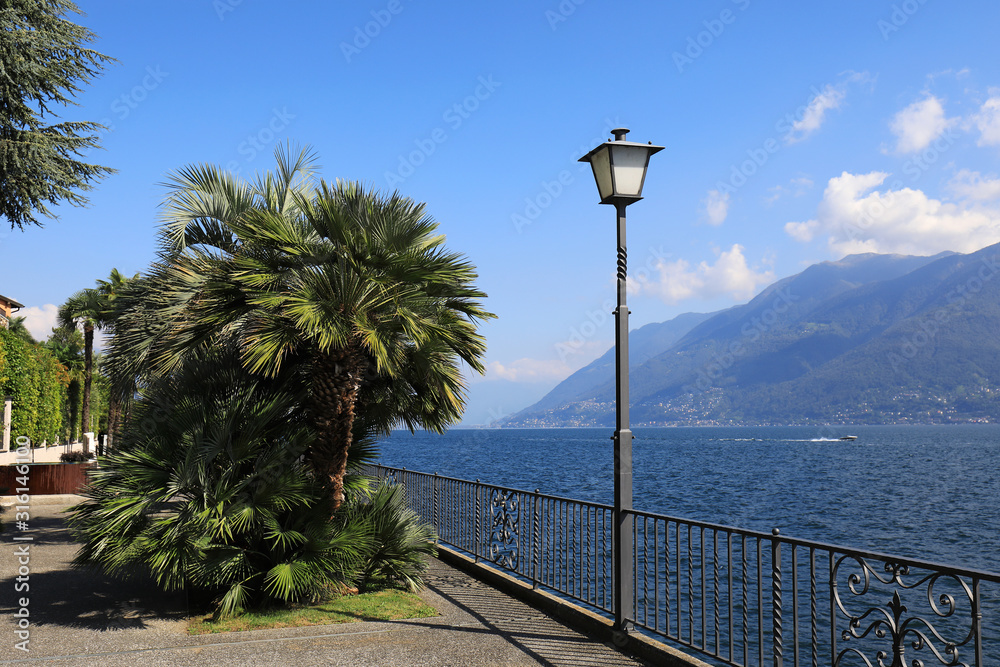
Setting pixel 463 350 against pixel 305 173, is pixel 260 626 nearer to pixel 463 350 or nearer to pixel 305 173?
pixel 463 350

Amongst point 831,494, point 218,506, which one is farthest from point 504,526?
point 831,494

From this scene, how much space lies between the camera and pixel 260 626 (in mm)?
6332

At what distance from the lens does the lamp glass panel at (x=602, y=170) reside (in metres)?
5.97

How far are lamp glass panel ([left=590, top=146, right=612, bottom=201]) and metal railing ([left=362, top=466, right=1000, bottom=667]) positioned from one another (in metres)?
2.60

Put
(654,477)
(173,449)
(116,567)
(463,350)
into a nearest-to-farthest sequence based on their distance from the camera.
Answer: (116,567), (173,449), (463,350), (654,477)

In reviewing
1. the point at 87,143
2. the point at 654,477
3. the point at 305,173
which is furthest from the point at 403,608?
the point at 654,477

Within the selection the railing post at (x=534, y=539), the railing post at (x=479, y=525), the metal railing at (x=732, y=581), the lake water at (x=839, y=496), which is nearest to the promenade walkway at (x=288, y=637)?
the railing post at (x=534, y=539)

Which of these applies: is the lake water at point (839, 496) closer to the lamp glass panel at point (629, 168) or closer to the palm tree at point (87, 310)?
the lamp glass panel at point (629, 168)

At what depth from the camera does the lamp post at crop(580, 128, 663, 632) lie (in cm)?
572

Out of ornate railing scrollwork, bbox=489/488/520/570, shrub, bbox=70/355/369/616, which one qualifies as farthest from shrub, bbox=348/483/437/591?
ornate railing scrollwork, bbox=489/488/520/570

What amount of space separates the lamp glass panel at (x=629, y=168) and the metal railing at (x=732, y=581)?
8.42ft

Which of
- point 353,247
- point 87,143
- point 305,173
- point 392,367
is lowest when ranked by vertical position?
point 392,367

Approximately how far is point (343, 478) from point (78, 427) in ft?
191

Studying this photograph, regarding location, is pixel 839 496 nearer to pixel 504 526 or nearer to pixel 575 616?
pixel 504 526
